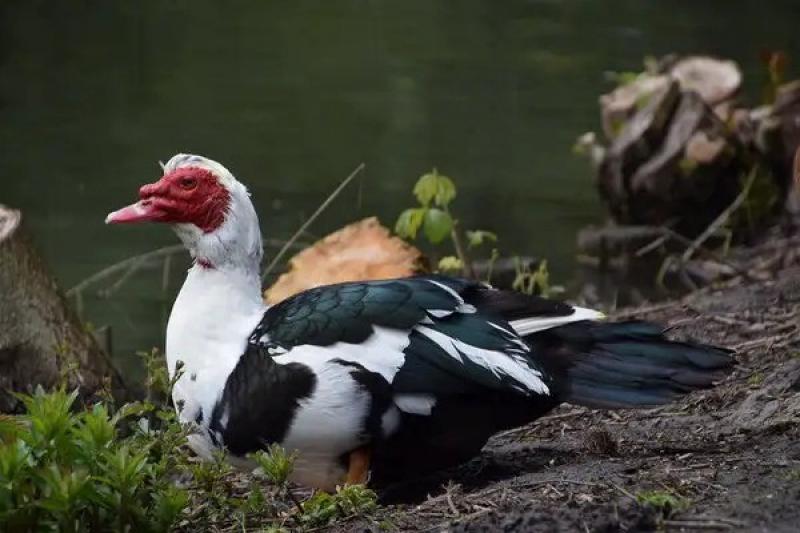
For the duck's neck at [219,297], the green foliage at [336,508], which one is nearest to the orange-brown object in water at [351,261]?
the duck's neck at [219,297]

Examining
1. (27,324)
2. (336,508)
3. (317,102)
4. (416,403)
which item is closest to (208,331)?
(416,403)

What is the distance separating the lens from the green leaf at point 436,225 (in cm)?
668

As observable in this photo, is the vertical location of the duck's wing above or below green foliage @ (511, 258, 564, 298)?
above

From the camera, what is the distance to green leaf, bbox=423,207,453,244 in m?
6.68

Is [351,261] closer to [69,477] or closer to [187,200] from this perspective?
[187,200]

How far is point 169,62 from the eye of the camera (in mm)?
14781

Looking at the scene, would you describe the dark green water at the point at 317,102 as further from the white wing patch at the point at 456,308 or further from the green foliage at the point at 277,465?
the green foliage at the point at 277,465

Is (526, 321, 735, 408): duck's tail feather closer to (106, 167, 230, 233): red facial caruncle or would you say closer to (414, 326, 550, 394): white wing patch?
(414, 326, 550, 394): white wing patch

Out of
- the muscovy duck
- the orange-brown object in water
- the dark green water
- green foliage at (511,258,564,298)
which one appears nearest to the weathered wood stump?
the dark green water

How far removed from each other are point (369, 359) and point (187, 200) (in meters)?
0.74

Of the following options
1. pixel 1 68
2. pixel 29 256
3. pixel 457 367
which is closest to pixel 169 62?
pixel 1 68

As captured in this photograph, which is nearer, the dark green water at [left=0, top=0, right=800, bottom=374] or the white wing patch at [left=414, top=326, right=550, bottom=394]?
the white wing patch at [left=414, top=326, right=550, bottom=394]

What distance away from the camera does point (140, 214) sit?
4.48m

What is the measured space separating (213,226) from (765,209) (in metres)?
5.47
